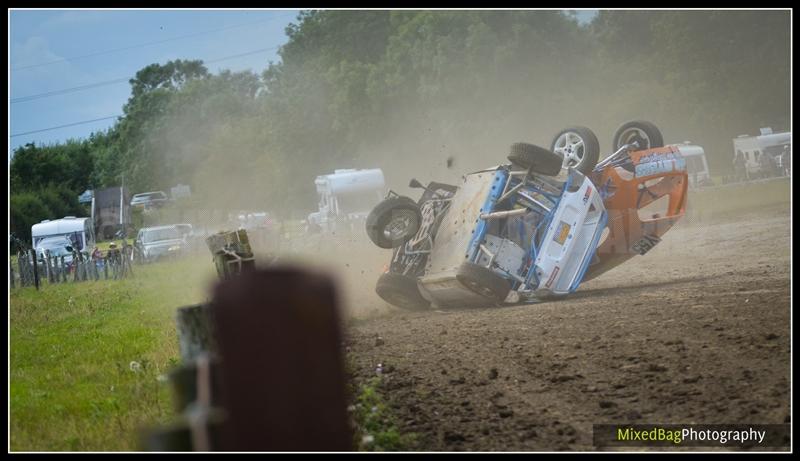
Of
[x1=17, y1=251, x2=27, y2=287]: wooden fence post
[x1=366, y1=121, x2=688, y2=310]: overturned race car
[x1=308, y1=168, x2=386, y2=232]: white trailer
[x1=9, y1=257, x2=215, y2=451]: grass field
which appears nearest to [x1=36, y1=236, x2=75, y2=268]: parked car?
[x1=17, y1=251, x2=27, y2=287]: wooden fence post

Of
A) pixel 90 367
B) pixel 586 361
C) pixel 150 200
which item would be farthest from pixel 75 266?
pixel 586 361

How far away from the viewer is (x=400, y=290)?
14.9 meters

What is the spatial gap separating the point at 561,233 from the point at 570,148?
1693mm

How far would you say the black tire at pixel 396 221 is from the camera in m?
15.1

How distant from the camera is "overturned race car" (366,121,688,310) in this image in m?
14.4

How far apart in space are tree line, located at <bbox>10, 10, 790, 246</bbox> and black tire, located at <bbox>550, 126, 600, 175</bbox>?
995 inches

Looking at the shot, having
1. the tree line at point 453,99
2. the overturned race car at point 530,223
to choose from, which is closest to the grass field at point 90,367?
the overturned race car at point 530,223

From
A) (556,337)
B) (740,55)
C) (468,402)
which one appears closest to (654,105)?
(740,55)

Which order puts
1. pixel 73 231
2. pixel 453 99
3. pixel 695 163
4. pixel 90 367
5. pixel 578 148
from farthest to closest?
pixel 453 99 → pixel 695 163 → pixel 73 231 → pixel 578 148 → pixel 90 367

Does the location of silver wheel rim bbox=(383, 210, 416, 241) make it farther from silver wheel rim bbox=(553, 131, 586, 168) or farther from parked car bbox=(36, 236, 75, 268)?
parked car bbox=(36, 236, 75, 268)

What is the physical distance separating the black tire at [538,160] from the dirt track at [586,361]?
1.84 meters

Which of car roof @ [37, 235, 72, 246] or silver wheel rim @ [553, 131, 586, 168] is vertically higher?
silver wheel rim @ [553, 131, 586, 168]

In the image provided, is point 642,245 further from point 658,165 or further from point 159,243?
point 159,243
